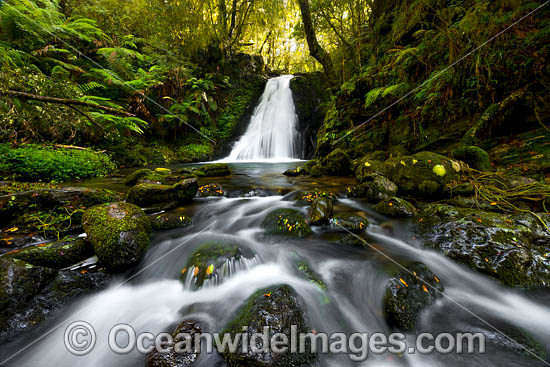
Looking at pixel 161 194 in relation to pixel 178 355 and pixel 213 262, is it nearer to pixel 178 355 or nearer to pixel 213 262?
pixel 213 262

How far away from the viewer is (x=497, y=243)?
2182 mm

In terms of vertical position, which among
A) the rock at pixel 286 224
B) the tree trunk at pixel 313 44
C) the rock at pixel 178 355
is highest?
the tree trunk at pixel 313 44

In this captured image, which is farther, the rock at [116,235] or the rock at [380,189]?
the rock at [380,189]

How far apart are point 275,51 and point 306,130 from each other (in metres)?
17.9

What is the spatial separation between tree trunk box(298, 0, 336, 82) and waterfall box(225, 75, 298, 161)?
5.38 metres

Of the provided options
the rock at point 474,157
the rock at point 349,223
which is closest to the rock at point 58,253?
the rock at point 349,223

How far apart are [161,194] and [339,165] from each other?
200 inches

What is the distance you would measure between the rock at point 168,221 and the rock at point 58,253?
85cm

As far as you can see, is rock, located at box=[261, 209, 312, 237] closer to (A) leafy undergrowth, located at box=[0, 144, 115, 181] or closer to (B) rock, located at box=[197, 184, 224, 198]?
(B) rock, located at box=[197, 184, 224, 198]

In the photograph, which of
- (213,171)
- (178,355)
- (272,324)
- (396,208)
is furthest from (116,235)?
(213,171)

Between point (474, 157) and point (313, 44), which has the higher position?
point (313, 44)

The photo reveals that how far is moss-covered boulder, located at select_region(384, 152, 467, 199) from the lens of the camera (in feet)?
11.3

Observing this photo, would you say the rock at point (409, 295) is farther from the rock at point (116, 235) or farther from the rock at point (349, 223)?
the rock at point (116, 235)

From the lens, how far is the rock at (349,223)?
3.00 metres
